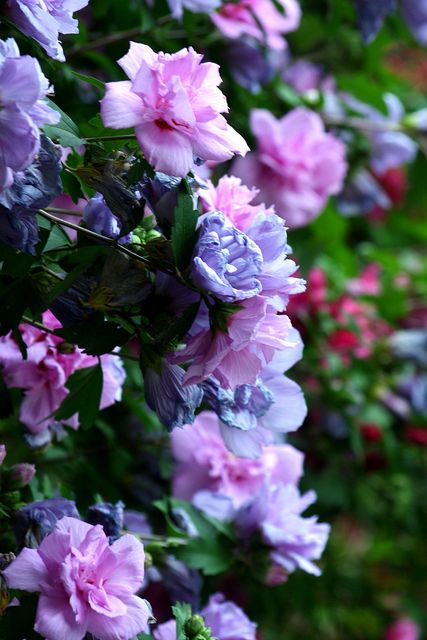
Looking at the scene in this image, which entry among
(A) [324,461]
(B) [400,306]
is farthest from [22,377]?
(B) [400,306]

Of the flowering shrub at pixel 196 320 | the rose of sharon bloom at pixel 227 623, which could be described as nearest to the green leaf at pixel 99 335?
the flowering shrub at pixel 196 320

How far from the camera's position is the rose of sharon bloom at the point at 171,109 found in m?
0.44

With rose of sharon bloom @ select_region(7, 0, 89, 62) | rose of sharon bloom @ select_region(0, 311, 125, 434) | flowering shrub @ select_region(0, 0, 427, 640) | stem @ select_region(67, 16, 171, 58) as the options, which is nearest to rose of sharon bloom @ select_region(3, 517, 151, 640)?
flowering shrub @ select_region(0, 0, 427, 640)

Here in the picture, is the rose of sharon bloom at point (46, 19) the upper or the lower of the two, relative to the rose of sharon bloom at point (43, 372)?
upper

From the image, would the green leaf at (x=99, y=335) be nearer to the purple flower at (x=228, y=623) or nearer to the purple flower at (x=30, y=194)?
the purple flower at (x=30, y=194)

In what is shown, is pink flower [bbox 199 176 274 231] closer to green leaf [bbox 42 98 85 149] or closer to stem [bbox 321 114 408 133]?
green leaf [bbox 42 98 85 149]

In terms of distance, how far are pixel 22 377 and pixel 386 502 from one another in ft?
2.46

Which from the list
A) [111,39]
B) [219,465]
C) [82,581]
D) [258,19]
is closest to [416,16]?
[258,19]

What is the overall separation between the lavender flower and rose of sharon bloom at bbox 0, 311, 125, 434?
6.5 inches

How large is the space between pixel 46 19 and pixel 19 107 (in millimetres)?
90

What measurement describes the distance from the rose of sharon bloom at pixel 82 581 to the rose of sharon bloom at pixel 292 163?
1.73ft

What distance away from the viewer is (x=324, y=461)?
3.72 ft

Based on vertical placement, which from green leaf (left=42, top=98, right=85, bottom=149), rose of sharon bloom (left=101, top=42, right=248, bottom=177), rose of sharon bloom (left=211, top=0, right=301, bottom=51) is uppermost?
rose of sharon bloom (left=101, top=42, right=248, bottom=177)

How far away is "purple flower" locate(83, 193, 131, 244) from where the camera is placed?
0.48 meters
